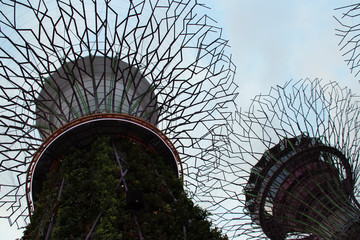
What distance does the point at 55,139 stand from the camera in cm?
1650

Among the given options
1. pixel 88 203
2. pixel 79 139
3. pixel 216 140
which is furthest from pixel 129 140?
pixel 216 140

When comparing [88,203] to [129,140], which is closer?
[88,203]

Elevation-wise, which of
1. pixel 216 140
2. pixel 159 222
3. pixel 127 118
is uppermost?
pixel 216 140

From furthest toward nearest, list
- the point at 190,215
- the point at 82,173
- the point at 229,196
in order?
the point at 229,196 < the point at 82,173 < the point at 190,215

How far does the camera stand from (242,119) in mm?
22078

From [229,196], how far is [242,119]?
15.7 ft

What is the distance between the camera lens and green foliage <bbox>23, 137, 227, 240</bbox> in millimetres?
12211

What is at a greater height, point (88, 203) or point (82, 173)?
point (82, 173)

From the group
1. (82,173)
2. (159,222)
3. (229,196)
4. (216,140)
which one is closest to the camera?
(159,222)

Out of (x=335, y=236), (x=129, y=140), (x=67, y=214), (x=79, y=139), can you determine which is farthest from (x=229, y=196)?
(x=67, y=214)

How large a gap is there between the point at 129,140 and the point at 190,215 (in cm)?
533

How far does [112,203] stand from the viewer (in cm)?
1287

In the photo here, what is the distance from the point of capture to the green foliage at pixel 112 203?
12211 millimetres

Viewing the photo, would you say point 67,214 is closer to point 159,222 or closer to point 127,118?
point 159,222
